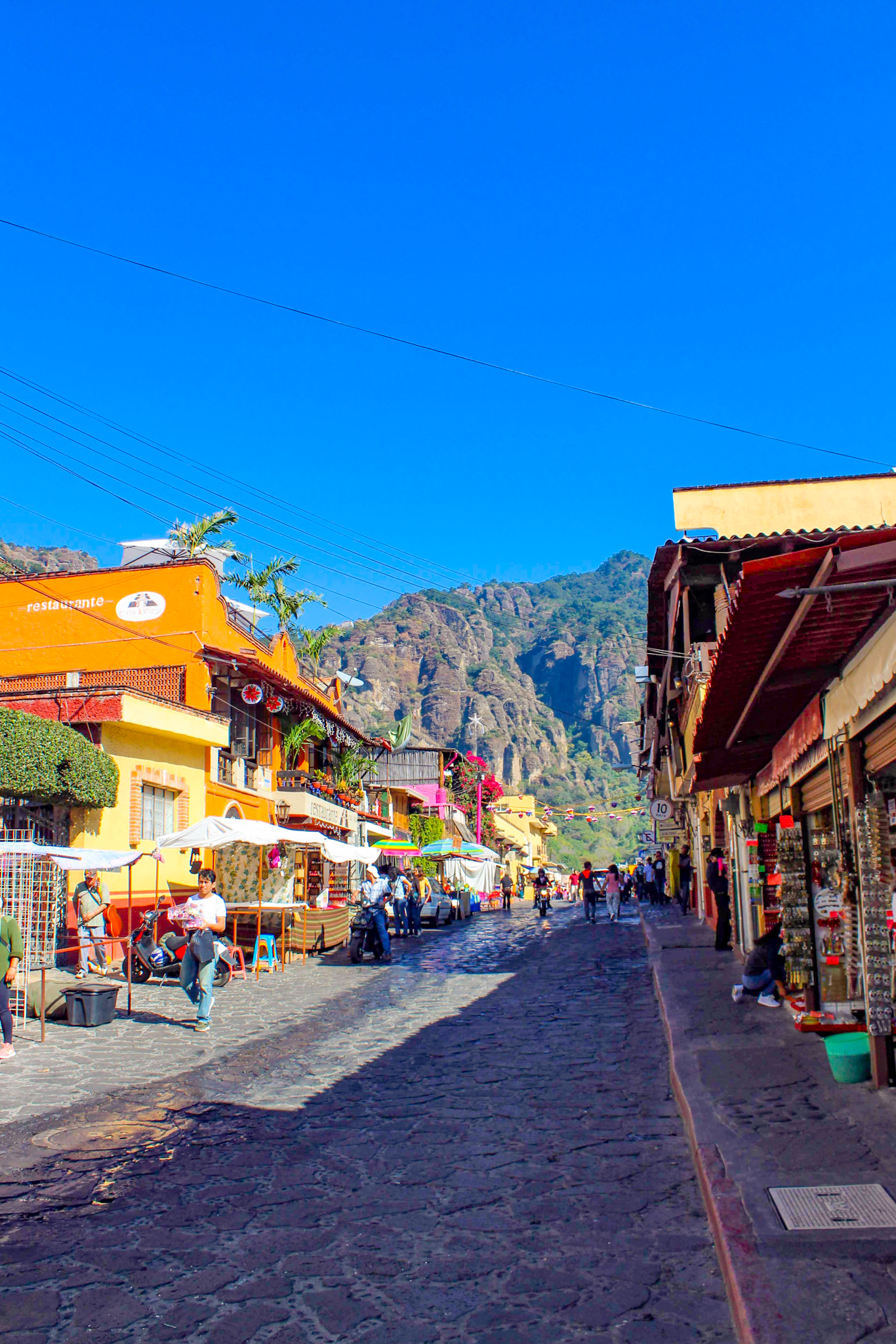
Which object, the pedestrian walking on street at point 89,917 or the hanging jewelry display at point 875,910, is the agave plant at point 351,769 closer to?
the pedestrian walking on street at point 89,917

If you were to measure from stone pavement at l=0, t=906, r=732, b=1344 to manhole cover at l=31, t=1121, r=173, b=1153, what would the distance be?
0.02 m

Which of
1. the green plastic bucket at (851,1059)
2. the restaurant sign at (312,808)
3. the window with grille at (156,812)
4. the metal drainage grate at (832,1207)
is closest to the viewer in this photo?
the metal drainage grate at (832,1207)

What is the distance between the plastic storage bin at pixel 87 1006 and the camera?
38.0ft

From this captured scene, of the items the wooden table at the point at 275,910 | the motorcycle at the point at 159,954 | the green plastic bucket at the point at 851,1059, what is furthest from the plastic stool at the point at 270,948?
the green plastic bucket at the point at 851,1059

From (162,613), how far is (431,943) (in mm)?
10310

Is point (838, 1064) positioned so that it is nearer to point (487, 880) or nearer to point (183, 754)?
point (183, 754)

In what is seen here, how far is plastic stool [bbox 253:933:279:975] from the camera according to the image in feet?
56.1

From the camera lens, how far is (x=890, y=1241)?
4027 mm

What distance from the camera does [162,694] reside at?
24.1 metres

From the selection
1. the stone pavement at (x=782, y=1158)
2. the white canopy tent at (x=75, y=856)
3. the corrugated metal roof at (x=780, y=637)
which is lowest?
the stone pavement at (x=782, y=1158)

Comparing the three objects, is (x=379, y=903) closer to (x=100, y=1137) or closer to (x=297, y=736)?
(x=297, y=736)

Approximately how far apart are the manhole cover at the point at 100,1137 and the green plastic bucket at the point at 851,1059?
4.54 meters

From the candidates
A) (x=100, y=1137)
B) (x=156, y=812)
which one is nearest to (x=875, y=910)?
(x=100, y=1137)

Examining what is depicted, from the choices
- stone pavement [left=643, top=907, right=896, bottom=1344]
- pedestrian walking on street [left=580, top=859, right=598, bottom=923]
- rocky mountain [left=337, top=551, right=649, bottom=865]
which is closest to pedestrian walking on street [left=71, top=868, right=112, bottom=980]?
stone pavement [left=643, top=907, right=896, bottom=1344]
